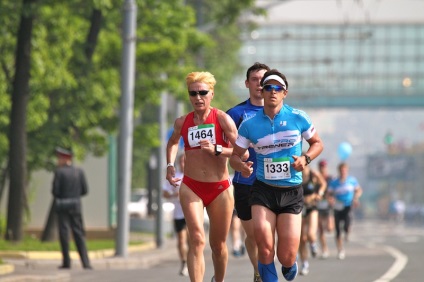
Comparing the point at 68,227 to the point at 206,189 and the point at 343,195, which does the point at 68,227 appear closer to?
the point at 343,195

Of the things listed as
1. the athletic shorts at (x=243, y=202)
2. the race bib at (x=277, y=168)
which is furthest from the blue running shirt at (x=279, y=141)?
the athletic shorts at (x=243, y=202)

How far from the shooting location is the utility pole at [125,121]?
85.9ft

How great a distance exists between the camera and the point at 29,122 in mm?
A: 31297

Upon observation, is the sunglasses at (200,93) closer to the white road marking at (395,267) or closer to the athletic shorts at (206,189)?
the athletic shorts at (206,189)

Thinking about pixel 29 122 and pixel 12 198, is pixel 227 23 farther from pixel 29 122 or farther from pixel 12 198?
pixel 12 198

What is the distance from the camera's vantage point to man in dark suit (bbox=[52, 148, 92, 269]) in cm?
2200

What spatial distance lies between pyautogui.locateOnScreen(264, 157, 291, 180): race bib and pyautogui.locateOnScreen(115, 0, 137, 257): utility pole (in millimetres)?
13892

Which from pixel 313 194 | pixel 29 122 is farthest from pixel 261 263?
pixel 29 122

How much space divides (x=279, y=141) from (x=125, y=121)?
13963mm

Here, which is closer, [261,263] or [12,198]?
[261,263]

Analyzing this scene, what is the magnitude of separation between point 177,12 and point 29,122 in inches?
209

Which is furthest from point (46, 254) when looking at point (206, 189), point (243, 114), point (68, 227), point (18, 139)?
point (206, 189)

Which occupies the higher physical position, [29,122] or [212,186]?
[29,122]

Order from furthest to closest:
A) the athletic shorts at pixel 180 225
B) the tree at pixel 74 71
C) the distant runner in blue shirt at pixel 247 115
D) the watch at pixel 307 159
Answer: the tree at pixel 74 71 < the athletic shorts at pixel 180 225 < the distant runner in blue shirt at pixel 247 115 < the watch at pixel 307 159
